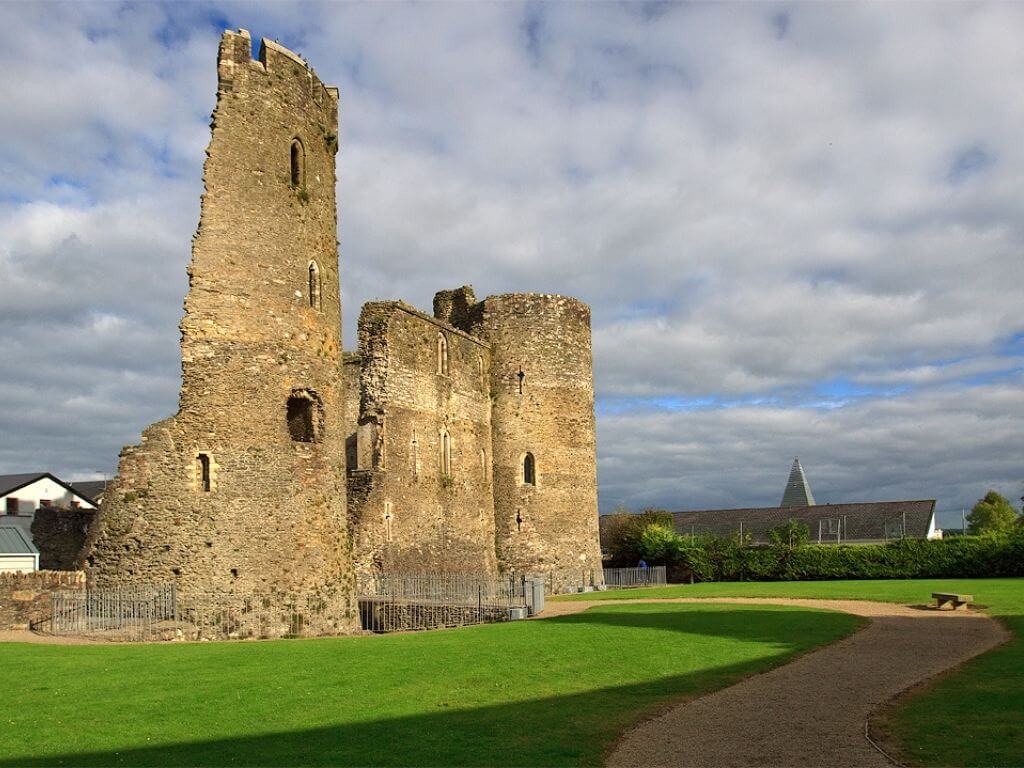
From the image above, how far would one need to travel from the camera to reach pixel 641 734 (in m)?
10.7

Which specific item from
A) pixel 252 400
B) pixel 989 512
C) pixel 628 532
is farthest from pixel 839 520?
pixel 252 400

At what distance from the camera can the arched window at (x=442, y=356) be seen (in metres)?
35.4

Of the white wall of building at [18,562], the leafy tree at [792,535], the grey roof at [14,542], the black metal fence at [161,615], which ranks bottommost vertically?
the black metal fence at [161,615]

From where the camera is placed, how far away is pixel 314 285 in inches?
953

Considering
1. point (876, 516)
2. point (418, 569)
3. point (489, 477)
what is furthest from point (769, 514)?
point (418, 569)

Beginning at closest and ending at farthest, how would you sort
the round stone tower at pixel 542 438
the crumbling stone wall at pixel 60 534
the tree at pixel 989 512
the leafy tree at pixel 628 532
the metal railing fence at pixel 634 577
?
the crumbling stone wall at pixel 60 534
the round stone tower at pixel 542 438
the metal railing fence at pixel 634 577
the leafy tree at pixel 628 532
the tree at pixel 989 512

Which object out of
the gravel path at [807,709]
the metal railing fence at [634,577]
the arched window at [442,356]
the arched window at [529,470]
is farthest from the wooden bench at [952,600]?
the metal railing fence at [634,577]

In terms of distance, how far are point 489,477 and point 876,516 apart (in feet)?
157

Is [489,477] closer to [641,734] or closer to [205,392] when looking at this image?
[205,392]

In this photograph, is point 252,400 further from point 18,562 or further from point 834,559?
point 834,559

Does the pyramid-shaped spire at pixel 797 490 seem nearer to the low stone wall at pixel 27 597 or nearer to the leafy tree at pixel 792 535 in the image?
the leafy tree at pixel 792 535

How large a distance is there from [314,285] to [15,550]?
17742 mm

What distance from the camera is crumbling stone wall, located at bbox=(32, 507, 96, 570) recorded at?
27.6 metres

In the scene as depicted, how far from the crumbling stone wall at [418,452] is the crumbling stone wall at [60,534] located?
784cm
